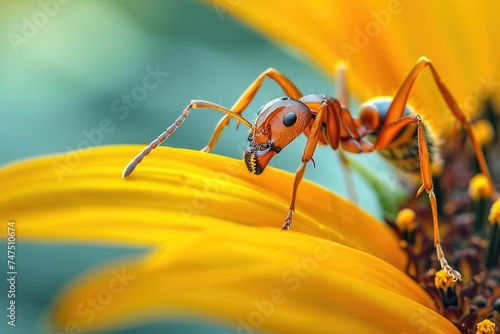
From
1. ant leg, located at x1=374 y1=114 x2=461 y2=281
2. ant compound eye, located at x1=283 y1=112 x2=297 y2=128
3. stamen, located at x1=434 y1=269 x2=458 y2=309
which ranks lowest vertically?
stamen, located at x1=434 y1=269 x2=458 y2=309

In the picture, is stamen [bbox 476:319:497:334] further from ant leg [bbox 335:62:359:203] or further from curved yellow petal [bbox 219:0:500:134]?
curved yellow petal [bbox 219:0:500:134]

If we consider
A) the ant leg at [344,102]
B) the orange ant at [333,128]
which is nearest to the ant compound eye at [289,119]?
the orange ant at [333,128]

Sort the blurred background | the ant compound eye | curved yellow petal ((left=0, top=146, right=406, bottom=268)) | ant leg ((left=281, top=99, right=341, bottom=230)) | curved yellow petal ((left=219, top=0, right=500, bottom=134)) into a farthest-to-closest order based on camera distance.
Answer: curved yellow petal ((left=219, top=0, right=500, bottom=134)) → the blurred background → the ant compound eye → ant leg ((left=281, top=99, right=341, bottom=230)) → curved yellow petal ((left=0, top=146, right=406, bottom=268))

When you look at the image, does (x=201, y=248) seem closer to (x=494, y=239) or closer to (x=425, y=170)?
(x=425, y=170)

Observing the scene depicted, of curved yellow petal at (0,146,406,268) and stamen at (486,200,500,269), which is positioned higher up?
curved yellow petal at (0,146,406,268)

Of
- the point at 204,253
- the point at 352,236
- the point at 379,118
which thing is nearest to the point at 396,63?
the point at 379,118

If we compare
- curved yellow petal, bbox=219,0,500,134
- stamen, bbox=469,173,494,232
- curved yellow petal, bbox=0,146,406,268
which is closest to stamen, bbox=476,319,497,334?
curved yellow petal, bbox=0,146,406,268

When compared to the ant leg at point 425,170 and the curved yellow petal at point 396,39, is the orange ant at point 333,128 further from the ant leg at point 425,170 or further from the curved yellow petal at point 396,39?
the curved yellow petal at point 396,39
